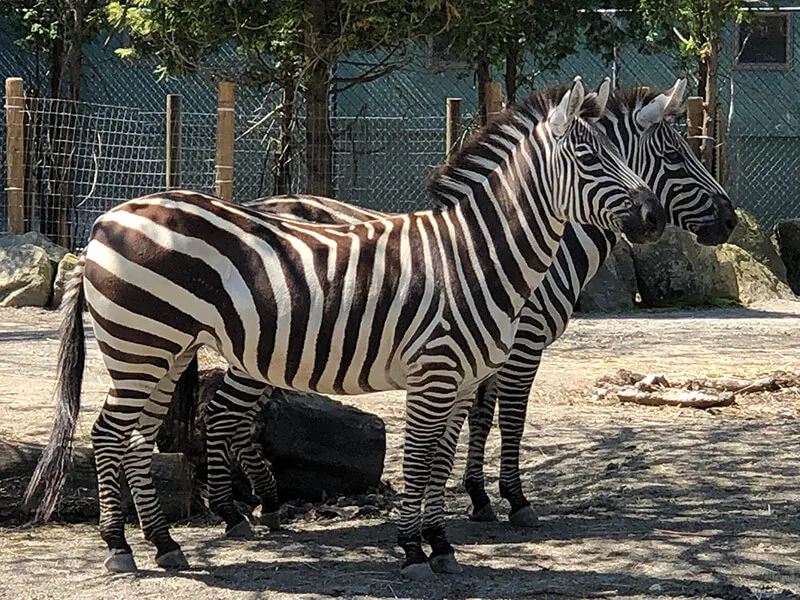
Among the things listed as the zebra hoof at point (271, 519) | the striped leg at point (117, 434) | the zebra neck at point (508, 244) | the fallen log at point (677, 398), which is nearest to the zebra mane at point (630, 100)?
the zebra neck at point (508, 244)

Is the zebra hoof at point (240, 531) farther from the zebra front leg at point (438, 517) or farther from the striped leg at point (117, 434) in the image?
the zebra front leg at point (438, 517)

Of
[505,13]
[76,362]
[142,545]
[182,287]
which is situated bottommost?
[142,545]

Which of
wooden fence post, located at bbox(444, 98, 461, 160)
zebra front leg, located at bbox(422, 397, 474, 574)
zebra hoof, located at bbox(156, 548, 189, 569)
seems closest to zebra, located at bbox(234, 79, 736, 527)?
zebra front leg, located at bbox(422, 397, 474, 574)

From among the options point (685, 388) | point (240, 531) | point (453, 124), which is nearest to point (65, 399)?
point (240, 531)

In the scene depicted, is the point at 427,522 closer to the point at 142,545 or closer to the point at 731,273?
the point at 142,545

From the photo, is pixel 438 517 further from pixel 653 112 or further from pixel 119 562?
pixel 653 112

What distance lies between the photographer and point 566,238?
6332 mm

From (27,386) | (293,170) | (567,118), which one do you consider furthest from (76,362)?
(293,170)

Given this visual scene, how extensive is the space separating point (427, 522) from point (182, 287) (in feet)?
4.44

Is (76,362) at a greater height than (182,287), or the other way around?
(182,287)

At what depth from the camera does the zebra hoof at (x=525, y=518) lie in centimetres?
609

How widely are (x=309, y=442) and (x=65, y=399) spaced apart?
1.43m

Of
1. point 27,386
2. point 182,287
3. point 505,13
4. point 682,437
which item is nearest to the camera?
point 182,287

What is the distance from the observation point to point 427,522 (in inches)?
205
